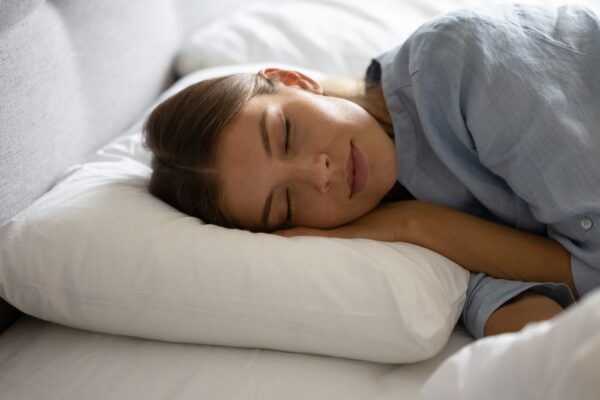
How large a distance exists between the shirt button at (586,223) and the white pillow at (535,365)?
1.27 feet

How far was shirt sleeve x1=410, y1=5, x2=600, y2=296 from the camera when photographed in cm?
98

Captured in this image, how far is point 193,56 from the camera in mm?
1690

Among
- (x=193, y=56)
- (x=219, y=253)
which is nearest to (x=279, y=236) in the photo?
(x=219, y=253)

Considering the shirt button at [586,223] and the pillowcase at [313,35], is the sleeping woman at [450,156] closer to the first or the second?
the shirt button at [586,223]

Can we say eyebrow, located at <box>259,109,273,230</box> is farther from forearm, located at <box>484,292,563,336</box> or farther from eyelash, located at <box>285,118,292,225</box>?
forearm, located at <box>484,292,563,336</box>

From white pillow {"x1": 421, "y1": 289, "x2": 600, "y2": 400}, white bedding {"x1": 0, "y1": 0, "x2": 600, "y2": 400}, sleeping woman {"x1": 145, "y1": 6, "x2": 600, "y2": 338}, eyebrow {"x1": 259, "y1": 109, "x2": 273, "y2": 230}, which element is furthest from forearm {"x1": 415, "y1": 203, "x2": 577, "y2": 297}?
white pillow {"x1": 421, "y1": 289, "x2": 600, "y2": 400}

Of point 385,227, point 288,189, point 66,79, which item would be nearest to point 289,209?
point 288,189

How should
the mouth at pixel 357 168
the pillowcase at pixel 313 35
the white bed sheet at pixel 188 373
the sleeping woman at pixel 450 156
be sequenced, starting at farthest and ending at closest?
1. the pillowcase at pixel 313 35
2. the mouth at pixel 357 168
3. the sleeping woman at pixel 450 156
4. the white bed sheet at pixel 188 373

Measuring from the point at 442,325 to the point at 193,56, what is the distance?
1.03 metres

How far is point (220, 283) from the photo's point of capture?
937 mm

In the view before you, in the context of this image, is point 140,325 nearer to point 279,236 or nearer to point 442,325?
point 279,236

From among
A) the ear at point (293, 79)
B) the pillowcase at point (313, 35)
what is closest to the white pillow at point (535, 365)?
the ear at point (293, 79)

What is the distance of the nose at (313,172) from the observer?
3.46 feet

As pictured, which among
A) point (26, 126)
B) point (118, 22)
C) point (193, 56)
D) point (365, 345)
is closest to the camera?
point (365, 345)
